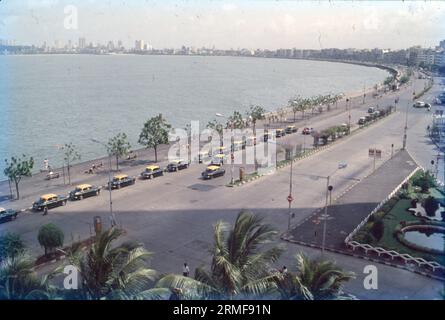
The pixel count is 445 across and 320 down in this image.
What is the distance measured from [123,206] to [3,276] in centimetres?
1520

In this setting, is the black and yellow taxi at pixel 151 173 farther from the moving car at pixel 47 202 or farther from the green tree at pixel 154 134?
the moving car at pixel 47 202

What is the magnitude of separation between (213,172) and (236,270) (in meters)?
20.3

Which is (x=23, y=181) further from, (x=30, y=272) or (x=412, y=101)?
(x=412, y=101)

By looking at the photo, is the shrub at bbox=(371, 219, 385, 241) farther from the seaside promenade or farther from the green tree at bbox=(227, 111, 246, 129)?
the green tree at bbox=(227, 111, 246, 129)

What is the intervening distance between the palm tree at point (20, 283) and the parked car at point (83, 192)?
16264mm

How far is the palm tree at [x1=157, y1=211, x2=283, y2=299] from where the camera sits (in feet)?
25.2

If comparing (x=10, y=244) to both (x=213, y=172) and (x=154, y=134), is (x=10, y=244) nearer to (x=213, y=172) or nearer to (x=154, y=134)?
(x=213, y=172)

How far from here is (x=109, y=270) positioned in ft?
26.8

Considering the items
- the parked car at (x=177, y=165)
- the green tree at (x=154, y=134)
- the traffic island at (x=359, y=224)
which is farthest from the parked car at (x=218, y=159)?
the traffic island at (x=359, y=224)

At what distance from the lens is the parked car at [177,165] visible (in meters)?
30.3

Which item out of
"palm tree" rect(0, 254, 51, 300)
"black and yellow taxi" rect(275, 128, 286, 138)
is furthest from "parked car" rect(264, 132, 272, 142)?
"palm tree" rect(0, 254, 51, 300)

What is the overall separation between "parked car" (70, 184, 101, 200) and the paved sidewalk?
37.0 ft
